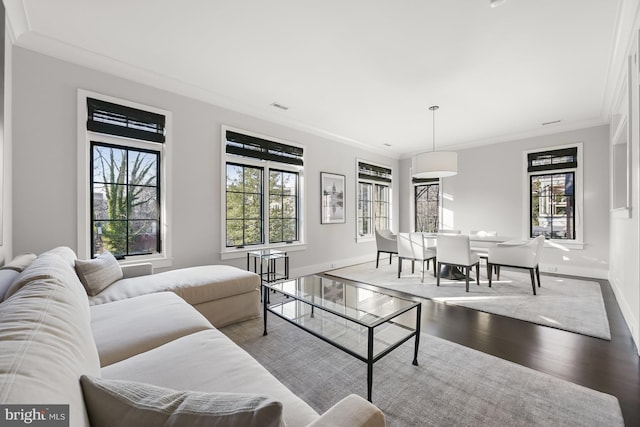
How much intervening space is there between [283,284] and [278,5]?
8.03 ft

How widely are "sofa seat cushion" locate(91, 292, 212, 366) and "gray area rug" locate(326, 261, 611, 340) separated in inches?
121

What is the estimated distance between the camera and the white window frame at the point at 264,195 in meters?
3.90

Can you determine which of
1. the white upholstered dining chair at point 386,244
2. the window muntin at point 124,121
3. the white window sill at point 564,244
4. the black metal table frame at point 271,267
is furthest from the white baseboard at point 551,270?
the window muntin at point 124,121

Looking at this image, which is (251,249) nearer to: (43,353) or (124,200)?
(124,200)

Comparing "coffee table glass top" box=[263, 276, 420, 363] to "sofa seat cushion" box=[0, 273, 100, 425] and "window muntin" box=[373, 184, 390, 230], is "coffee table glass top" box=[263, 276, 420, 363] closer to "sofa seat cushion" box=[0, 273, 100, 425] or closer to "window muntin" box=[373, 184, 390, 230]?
"sofa seat cushion" box=[0, 273, 100, 425]

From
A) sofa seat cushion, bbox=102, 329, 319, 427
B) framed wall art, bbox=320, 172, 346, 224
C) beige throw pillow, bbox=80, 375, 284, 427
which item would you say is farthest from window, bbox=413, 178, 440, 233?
beige throw pillow, bbox=80, 375, 284, 427

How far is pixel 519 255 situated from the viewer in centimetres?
390

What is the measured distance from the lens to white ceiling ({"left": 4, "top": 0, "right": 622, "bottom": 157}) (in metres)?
2.24

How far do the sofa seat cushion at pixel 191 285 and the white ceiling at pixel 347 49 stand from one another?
2261mm

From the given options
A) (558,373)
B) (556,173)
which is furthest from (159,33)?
(556,173)

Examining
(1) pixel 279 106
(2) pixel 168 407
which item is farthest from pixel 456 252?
(2) pixel 168 407

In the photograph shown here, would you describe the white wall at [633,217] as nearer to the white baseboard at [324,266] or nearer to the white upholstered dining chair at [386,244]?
the white upholstered dining chair at [386,244]

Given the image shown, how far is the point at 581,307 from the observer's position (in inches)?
130

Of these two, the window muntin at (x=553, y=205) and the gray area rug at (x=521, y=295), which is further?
the window muntin at (x=553, y=205)
